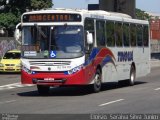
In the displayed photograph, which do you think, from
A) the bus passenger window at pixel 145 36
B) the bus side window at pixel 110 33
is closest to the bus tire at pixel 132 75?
the bus passenger window at pixel 145 36

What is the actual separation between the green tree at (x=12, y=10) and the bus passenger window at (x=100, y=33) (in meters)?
36.7

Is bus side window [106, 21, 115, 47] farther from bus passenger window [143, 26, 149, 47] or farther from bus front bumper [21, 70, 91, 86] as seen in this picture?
bus passenger window [143, 26, 149, 47]

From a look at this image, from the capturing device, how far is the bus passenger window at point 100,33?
22.6 metres

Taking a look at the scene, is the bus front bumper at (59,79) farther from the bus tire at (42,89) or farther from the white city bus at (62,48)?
the bus tire at (42,89)

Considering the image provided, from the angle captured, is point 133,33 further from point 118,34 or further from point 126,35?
point 118,34

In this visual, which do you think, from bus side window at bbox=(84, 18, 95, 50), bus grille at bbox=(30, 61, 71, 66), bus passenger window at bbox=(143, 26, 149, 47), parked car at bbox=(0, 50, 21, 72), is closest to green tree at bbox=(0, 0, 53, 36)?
parked car at bbox=(0, 50, 21, 72)

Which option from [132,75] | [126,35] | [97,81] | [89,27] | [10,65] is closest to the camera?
[89,27]

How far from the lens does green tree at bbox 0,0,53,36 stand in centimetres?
5912

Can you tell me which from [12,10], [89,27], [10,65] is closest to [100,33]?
[89,27]

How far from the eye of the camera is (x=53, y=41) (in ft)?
69.2

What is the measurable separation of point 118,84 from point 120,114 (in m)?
13.0

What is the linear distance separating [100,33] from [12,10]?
126 ft

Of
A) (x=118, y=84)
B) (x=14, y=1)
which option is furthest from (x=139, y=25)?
(x=14, y=1)

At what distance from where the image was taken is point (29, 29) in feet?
70.8
